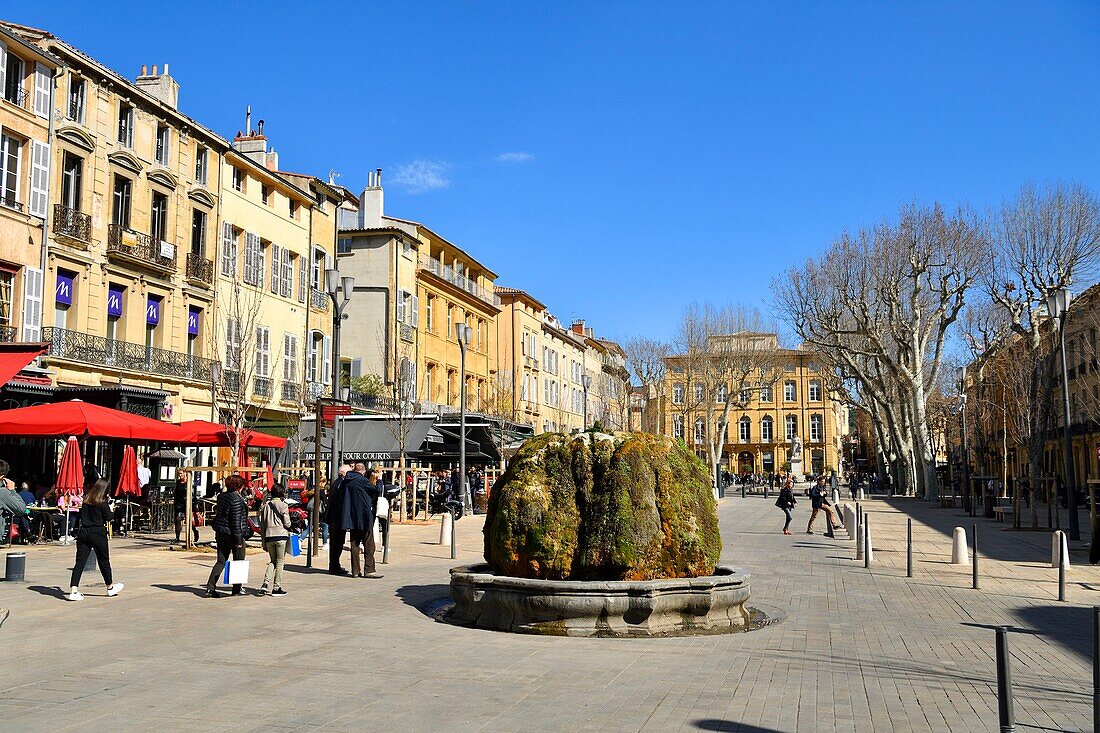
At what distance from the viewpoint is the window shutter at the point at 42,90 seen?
25516mm

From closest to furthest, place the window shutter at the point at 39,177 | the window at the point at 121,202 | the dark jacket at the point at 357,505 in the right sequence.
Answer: the dark jacket at the point at 357,505 < the window shutter at the point at 39,177 < the window at the point at 121,202

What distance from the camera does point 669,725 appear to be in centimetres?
595

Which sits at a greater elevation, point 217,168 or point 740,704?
point 217,168

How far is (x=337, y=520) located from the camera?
45.8ft

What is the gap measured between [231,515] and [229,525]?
0.45ft

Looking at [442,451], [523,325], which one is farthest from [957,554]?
[523,325]

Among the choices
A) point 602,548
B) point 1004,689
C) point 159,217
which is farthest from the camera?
point 159,217

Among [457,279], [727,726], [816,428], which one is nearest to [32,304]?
[727,726]

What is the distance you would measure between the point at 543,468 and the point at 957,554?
922 centimetres

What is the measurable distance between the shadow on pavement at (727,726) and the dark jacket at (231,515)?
743 centimetres

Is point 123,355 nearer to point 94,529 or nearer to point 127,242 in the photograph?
point 127,242

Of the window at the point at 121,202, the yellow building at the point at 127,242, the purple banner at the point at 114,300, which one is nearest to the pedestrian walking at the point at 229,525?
the yellow building at the point at 127,242

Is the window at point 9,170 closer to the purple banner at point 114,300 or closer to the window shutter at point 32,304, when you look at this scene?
the window shutter at point 32,304

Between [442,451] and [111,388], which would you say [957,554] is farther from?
[442,451]
